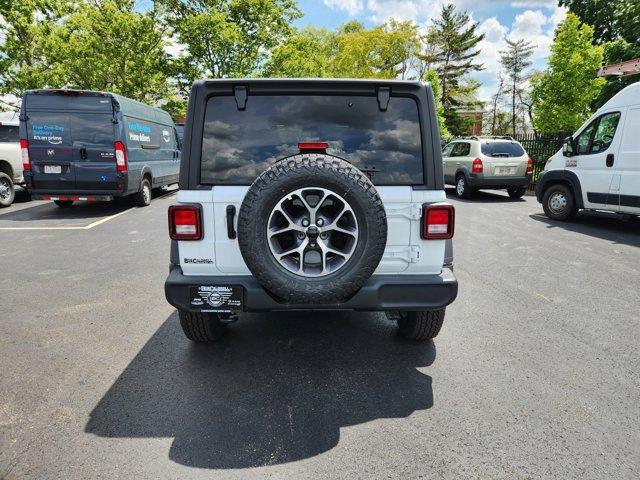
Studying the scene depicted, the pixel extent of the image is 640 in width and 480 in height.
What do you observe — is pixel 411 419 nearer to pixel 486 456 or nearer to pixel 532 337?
pixel 486 456

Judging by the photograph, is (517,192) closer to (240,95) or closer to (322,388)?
(322,388)

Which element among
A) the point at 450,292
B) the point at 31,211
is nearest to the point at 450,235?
the point at 450,292

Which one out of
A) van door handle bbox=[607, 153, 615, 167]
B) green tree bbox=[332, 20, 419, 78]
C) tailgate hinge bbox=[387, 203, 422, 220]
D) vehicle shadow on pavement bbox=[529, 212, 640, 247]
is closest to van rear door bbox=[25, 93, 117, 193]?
tailgate hinge bbox=[387, 203, 422, 220]

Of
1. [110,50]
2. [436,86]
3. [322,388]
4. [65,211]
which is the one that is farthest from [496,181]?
[436,86]

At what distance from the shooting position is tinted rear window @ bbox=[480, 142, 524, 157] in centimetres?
1154

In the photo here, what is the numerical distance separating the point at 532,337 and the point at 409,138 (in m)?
2.10

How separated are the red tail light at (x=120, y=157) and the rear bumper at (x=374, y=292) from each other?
7.26 metres

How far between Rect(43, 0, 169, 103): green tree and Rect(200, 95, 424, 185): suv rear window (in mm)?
21006

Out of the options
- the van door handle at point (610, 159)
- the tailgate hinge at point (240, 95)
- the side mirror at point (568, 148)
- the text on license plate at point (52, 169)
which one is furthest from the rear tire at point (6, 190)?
the van door handle at point (610, 159)

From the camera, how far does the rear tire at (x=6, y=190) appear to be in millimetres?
10398

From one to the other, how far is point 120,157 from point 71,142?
3.18 feet

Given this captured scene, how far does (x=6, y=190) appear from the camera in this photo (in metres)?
10.5

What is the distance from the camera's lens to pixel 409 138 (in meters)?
2.80

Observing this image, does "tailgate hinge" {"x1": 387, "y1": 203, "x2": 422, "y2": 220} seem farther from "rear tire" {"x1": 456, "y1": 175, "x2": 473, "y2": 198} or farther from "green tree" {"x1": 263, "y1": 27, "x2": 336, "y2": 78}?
"green tree" {"x1": 263, "y1": 27, "x2": 336, "y2": 78}
